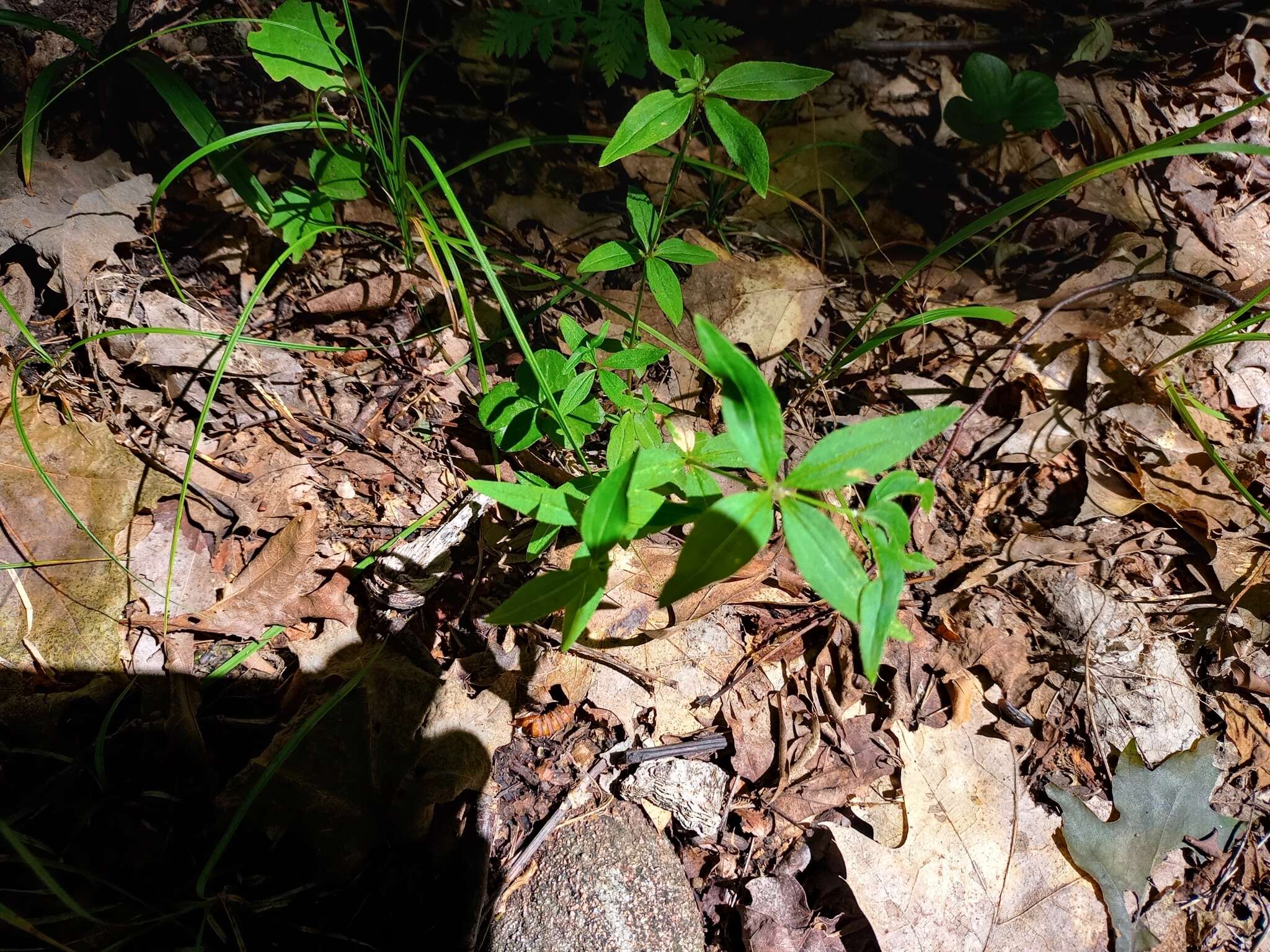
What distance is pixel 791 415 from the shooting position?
229 cm

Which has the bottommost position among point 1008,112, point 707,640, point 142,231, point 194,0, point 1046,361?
point 1046,361

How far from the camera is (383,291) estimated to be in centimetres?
224

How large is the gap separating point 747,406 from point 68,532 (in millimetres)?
1921

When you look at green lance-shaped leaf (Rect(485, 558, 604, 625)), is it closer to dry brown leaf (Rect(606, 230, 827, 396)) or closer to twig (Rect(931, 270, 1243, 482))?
dry brown leaf (Rect(606, 230, 827, 396))

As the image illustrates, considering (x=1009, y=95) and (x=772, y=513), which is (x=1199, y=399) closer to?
(x=1009, y=95)

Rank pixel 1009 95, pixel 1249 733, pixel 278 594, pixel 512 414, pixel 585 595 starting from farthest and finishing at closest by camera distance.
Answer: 1. pixel 1009 95
2. pixel 1249 733
3. pixel 278 594
4. pixel 512 414
5. pixel 585 595

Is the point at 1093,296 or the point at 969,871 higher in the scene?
the point at 1093,296

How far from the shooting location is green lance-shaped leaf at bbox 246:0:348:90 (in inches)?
75.2

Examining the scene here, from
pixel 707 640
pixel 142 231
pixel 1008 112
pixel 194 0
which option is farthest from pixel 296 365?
pixel 1008 112

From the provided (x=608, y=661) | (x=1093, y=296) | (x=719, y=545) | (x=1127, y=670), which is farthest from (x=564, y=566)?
(x=1093, y=296)

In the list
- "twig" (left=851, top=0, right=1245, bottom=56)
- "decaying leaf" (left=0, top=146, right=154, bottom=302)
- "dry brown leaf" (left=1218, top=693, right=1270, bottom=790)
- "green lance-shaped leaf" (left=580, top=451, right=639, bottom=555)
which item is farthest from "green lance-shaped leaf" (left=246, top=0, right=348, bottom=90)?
"dry brown leaf" (left=1218, top=693, right=1270, bottom=790)

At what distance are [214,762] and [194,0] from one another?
2528mm

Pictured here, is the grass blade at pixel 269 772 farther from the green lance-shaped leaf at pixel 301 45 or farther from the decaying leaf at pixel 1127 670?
the decaying leaf at pixel 1127 670

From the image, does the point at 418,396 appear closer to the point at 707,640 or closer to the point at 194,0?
the point at 707,640
